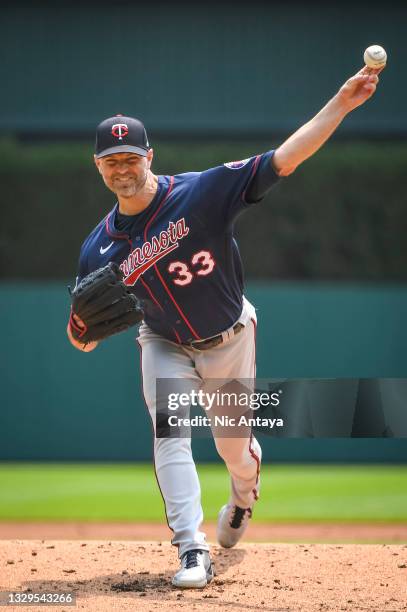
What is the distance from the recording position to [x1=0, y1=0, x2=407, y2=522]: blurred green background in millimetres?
11086

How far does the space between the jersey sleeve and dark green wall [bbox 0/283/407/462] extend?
22.3 ft

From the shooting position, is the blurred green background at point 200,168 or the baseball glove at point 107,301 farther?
the blurred green background at point 200,168

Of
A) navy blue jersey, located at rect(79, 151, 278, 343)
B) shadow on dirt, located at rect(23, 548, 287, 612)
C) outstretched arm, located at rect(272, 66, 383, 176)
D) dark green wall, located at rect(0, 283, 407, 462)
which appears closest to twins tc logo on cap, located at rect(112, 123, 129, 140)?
navy blue jersey, located at rect(79, 151, 278, 343)

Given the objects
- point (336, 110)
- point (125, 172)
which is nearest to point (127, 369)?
point (125, 172)

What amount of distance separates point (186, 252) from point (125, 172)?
0.42 metres

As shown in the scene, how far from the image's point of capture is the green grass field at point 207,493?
7.80 meters

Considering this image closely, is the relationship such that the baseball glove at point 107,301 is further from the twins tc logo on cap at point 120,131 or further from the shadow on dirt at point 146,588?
the shadow on dirt at point 146,588

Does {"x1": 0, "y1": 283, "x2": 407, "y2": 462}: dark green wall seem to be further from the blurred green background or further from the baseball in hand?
the baseball in hand

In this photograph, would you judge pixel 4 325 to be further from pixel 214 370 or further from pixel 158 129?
pixel 214 370

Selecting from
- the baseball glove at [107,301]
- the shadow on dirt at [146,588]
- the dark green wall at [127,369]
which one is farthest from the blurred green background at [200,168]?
the baseball glove at [107,301]

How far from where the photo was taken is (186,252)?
14.0ft

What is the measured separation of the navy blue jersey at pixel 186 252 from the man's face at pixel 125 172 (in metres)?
0.15

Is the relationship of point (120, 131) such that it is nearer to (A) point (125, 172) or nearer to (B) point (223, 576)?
(A) point (125, 172)

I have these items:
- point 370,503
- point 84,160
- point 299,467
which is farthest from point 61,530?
point 84,160
